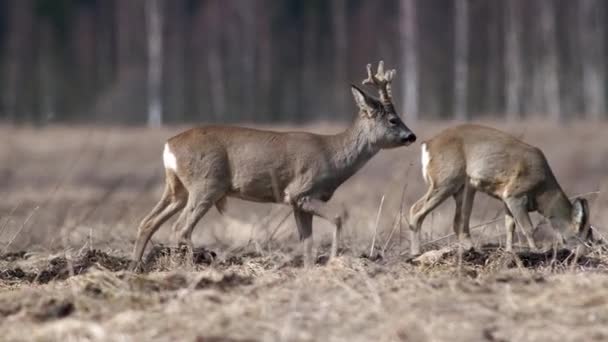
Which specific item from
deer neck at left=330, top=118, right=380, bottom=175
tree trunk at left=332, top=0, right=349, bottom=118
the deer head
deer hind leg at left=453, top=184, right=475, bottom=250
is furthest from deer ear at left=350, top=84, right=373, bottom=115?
tree trunk at left=332, top=0, right=349, bottom=118

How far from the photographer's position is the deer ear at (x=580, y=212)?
11467mm

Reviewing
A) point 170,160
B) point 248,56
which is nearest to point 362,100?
point 170,160

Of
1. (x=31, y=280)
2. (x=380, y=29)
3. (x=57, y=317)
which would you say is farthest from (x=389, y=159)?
(x=380, y=29)

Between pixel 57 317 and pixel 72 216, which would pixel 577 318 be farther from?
pixel 72 216

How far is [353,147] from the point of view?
11453 millimetres

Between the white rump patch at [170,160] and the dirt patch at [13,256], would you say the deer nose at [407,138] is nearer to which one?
the white rump patch at [170,160]

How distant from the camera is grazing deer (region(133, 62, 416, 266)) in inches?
422

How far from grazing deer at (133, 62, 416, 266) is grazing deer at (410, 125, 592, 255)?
74 cm

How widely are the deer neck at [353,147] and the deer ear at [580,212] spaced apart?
1955 millimetres

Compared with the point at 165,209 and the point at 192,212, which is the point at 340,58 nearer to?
the point at 165,209

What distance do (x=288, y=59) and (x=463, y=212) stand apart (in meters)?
40.4

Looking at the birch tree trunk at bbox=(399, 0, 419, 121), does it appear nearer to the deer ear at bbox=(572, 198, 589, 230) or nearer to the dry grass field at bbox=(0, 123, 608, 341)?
the deer ear at bbox=(572, 198, 589, 230)

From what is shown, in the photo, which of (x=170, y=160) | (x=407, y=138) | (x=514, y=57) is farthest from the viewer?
(x=514, y=57)

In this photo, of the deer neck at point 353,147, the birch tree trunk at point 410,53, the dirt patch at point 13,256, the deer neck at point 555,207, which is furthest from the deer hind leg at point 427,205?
the birch tree trunk at point 410,53
